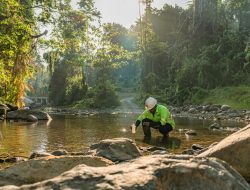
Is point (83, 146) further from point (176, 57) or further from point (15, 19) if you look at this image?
point (176, 57)

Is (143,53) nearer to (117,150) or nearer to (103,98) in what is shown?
(103,98)

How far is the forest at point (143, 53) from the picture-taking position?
1424 cm

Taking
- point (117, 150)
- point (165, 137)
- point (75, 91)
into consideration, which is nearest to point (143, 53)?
point (75, 91)

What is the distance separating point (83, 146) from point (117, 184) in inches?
334

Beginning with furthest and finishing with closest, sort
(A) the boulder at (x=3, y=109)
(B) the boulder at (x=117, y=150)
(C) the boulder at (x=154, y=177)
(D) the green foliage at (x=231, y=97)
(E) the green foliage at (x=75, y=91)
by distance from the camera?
(E) the green foliage at (x=75, y=91) → (D) the green foliage at (x=231, y=97) → (A) the boulder at (x=3, y=109) → (B) the boulder at (x=117, y=150) → (C) the boulder at (x=154, y=177)

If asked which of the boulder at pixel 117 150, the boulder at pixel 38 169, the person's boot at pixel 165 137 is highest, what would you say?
the boulder at pixel 38 169

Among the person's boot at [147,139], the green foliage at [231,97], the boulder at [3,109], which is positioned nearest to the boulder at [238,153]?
the person's boot at [147,139]

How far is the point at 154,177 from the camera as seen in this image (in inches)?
135

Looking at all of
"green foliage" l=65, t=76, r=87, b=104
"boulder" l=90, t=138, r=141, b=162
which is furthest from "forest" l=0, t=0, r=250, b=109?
"boulder" l=90, t=138, r=141, b=162

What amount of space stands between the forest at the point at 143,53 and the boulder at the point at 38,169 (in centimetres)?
645

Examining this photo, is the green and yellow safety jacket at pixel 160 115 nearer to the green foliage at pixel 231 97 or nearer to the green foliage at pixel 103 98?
the green foliage at pixel 231 97

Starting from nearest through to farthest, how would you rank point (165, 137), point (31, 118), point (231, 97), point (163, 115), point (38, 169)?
point (38, 169), point (163, 115), point (165, 137), point (31, 118), point (231, 97)

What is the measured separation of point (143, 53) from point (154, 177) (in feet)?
189

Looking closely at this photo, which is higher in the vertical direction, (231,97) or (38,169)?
(231,97)
